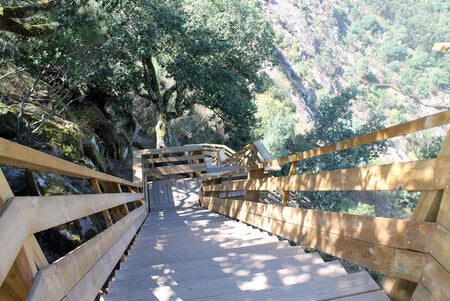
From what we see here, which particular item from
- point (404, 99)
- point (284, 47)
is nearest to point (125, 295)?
point (284, 47)

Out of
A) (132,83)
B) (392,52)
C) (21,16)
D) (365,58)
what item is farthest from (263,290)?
(392,52)

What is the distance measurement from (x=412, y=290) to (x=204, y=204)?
700cm

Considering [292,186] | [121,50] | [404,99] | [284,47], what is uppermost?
[284,47]

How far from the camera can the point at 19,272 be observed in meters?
1.21

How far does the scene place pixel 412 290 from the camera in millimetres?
1690

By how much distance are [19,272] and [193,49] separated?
10616 mm

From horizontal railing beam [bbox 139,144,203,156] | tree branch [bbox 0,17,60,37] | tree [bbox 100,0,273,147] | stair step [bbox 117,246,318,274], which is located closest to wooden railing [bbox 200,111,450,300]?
stair step [bbox 117,246,318,274]

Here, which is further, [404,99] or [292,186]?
[404,99]

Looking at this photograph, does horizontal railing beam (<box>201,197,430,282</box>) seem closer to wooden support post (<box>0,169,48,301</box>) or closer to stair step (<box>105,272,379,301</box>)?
stair step (<box>105,272,379,301</box>)

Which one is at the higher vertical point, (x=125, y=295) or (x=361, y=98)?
(x=361, y=98)

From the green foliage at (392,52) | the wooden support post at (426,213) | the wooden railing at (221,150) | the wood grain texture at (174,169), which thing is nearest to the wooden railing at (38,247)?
the wooden support post at (426,213)

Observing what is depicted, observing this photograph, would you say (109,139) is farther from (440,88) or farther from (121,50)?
(440,88)

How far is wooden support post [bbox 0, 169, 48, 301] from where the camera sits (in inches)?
46.8

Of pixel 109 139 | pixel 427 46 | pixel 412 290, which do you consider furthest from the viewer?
pixel 427 46
